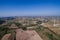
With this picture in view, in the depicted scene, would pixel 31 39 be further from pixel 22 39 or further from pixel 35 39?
pixel 22 39

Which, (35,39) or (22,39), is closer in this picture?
(35,39)

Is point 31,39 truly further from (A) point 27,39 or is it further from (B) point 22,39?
(B) point 22,39

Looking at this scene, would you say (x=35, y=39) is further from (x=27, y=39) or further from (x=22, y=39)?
(x=22, y=39)

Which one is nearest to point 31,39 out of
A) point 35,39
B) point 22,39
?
point 35,39

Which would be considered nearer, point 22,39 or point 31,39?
point 31,39
